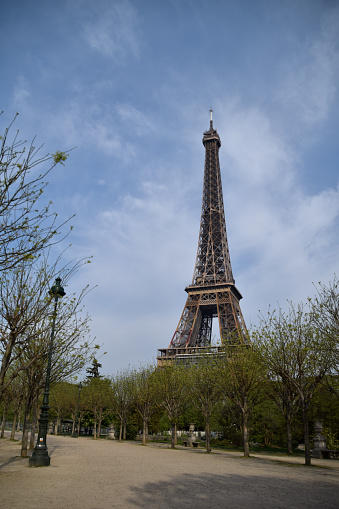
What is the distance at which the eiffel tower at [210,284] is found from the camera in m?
59.5

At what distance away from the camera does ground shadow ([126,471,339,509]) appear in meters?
8.73

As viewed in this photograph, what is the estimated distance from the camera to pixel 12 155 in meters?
7.66

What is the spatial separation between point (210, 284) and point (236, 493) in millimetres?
54690

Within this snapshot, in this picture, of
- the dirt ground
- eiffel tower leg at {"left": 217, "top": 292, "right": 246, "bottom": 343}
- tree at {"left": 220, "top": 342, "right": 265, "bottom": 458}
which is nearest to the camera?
the dirt ground

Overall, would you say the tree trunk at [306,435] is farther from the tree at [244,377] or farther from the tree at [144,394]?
the tree at [144,394]

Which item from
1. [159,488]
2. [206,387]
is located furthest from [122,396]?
[159,488]

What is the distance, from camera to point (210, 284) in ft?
212

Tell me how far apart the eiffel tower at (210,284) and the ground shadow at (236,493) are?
1575 inches

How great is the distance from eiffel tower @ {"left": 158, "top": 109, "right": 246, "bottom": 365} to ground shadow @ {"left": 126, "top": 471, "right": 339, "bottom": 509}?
40002 mm

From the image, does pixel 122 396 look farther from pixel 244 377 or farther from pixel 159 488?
pixel 159 488

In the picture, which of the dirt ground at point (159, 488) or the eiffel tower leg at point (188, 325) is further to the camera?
the eiffel tower leg at point (188, 325)

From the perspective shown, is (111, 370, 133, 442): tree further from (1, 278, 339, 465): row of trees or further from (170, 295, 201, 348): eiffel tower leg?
(170, 295, 201, 348): eiffel tower leg

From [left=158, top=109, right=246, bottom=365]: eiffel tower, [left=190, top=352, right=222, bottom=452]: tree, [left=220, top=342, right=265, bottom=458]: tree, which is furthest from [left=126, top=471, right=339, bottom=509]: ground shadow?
[left=158, top=109, right=246, bottom=365]: eiffel tower

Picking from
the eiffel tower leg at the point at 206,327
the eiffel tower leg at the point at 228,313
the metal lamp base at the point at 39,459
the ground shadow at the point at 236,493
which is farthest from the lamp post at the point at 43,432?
the eiffel tower leg at the point at 206,327
